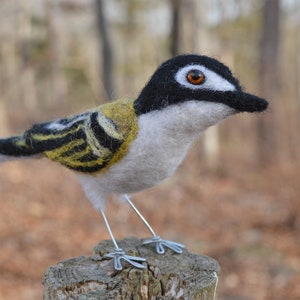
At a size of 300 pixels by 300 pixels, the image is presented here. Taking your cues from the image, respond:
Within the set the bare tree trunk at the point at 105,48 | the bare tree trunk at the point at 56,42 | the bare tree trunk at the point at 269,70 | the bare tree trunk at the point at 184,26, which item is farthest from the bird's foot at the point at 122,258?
the bare tree trunk at the point at 56,42

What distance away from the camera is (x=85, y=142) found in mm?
1592

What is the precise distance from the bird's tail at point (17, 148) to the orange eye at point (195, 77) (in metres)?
0.70

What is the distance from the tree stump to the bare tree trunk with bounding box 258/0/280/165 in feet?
26.9

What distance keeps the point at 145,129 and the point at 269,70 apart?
28.2 ft

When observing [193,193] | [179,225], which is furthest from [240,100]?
[193,193]

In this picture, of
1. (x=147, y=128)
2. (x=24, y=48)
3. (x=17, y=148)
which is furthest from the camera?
(x=24, y=48)

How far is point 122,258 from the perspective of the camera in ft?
5.35

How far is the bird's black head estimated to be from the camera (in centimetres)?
141

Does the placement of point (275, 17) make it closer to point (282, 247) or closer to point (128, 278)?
point (282, 247)

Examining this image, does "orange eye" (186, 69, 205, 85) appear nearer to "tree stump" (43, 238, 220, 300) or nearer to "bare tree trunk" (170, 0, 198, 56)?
Answer: "tree stump" (43, 238, 220, 300)

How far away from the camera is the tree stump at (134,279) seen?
1.47m

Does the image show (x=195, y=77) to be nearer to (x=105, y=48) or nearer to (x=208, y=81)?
(x=208, y=81)

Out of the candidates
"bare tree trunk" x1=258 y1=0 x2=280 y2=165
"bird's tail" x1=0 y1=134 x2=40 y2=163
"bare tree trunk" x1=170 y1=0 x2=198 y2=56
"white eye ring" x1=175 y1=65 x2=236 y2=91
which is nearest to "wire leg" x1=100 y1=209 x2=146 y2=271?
"bird's tail" x1=0 y1=134 x2=40 y2=163

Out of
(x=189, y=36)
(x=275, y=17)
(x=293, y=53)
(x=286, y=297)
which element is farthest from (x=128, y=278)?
(x=293, y=53)
